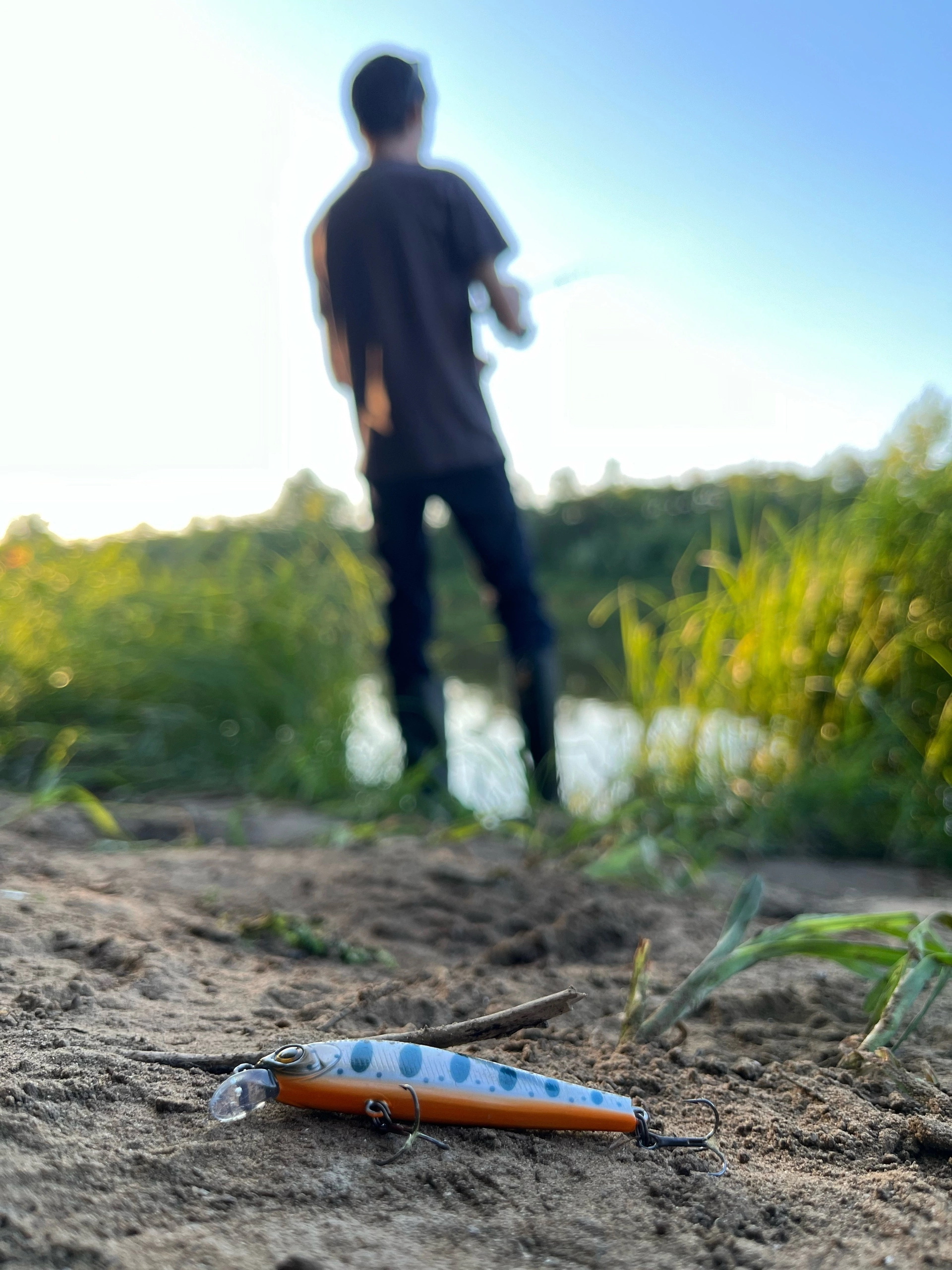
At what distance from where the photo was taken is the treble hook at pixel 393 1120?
2.60 feet

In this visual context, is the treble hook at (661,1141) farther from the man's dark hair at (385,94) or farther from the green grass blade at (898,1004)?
the man's dark hair at (385,94)

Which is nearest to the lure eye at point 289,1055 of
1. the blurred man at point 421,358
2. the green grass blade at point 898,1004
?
the green grass blade at point 898,1004

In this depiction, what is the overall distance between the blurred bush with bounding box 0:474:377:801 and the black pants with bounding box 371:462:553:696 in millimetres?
508

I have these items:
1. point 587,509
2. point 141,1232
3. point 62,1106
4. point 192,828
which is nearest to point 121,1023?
point 62,1106

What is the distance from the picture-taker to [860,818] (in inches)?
105

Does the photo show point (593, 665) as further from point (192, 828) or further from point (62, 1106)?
point (62, 1106)

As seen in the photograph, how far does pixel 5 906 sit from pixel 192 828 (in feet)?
3.90

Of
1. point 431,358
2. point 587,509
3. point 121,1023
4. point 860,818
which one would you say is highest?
point 587,509

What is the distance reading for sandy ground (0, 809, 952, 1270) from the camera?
681 mm

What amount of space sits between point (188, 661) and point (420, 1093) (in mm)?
2960

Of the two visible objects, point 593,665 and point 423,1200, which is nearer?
point 423,1200

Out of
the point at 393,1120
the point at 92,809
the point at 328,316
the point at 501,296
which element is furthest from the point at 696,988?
the point at 328,316

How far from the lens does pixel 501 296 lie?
271 cm

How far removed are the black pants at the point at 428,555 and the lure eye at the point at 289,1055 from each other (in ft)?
6.78
